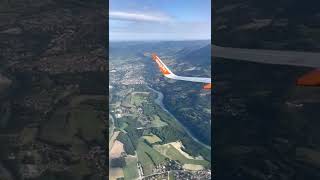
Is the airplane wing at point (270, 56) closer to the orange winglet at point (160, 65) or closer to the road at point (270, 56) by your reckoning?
the road at point (270, 56)

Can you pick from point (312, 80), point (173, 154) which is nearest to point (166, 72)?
point (173, 154)

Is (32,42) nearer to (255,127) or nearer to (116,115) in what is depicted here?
(116,115)

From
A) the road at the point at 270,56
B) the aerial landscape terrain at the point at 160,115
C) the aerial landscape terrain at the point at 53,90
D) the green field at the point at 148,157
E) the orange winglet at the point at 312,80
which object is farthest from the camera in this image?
the green field at the point at 148,157

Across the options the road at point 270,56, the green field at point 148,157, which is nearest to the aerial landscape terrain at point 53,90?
the green field at point 148,157

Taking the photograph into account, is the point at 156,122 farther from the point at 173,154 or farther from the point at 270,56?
the point at 270,56

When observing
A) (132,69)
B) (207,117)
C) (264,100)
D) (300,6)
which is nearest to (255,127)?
(264,100)

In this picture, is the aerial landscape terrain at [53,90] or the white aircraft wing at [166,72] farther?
the white aircraft wing at [166,72]
